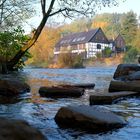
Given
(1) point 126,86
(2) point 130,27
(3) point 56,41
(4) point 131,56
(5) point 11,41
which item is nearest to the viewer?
(1) point 126,86

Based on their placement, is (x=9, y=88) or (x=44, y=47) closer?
(x=9, y=88)

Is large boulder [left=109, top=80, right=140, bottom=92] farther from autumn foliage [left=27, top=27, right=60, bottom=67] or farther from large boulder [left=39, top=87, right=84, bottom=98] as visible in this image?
autumn foliage [left=27, top=27, right=60, bottom=67]

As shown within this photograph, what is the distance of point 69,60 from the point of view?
2420 inches

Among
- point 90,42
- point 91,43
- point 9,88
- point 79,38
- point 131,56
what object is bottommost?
point 131,56

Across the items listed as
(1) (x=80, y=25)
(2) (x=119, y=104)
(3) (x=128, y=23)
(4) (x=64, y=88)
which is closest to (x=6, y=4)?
(4) (x=64, y=88)

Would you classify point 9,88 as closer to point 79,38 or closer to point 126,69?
point 126,69

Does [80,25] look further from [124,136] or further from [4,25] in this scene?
[124,136]

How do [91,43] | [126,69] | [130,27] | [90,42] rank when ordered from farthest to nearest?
[130,27] < [91,43] < [90,42] < [126,69]

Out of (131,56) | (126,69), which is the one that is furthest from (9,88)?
(131,56)

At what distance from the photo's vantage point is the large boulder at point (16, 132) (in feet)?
14.9

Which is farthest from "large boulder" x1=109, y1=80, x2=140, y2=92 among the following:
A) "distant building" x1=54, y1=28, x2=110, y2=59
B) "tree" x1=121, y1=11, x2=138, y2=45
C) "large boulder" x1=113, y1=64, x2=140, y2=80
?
"tree" x1=121, y1=11, x2=138, y2=45

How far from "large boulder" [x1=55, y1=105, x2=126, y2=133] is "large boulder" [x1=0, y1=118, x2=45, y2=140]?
2272 mm

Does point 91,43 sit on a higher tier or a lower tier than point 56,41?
lower

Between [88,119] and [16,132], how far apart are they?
2679 mm
